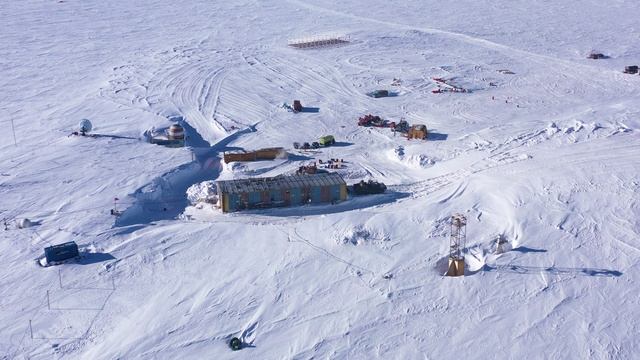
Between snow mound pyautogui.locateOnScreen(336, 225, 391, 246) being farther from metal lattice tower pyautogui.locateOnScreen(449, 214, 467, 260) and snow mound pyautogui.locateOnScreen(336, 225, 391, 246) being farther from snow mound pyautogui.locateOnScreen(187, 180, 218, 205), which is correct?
snow mound pyautogui.locateOnScreen(187, 180, 218, 205)

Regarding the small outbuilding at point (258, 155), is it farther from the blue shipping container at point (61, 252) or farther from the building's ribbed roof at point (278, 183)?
the blue shipping container at point (61, 252)

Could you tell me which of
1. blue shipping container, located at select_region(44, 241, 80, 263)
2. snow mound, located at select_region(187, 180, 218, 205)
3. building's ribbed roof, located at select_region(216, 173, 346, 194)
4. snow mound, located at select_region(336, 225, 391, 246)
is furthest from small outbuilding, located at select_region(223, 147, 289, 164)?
blue shipping container, located at select_region(44, 241, 80, 263)

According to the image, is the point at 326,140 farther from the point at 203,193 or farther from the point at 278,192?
the point at 203,193

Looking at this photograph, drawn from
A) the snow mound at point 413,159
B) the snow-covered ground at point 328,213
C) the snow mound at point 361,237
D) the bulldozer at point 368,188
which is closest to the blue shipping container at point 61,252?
the snow-covered ground at point 328,213

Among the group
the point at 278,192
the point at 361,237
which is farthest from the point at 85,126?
the point at 361,237

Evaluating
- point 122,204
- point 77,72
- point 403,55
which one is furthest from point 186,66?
point 122,204
